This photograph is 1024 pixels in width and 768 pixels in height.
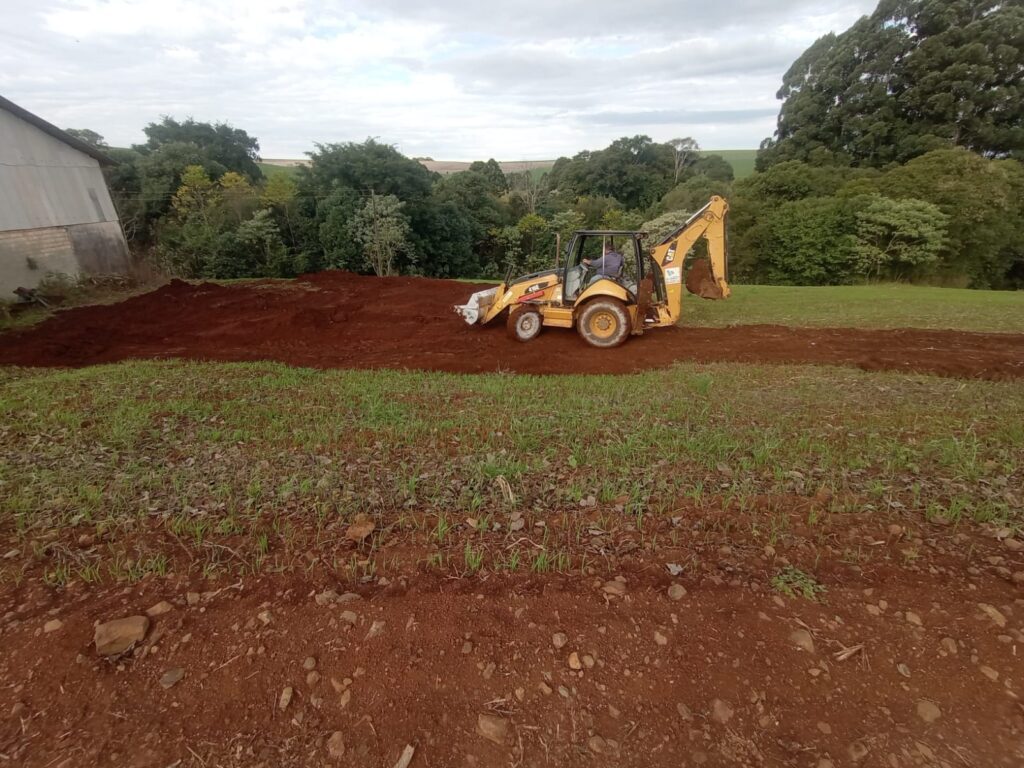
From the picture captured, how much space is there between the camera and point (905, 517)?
11.5 feet

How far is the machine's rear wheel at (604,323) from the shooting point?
9.80 metres

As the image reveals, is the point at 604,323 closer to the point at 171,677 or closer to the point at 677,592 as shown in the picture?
the point at 677,592

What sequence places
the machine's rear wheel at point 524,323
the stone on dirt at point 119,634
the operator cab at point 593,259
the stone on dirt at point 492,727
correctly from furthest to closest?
the machine's rear wheel at point 524,323, the operator cab at point 593,259, the stone on dirt at point 119,634, the stone on dirt at point 492,727

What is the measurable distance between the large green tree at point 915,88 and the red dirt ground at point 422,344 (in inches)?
1351

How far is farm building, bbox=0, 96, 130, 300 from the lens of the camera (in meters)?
14.6

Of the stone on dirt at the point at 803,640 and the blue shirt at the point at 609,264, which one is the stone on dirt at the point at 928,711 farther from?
the blue shirt at the point at 609,264

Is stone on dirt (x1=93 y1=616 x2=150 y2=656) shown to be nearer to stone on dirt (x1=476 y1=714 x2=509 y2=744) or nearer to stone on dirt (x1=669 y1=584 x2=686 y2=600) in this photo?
stone on dirt (x1=476 y1=714 x2=509 y2=744)

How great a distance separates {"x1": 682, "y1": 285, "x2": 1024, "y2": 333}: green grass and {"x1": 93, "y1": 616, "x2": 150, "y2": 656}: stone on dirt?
12164 millimetres

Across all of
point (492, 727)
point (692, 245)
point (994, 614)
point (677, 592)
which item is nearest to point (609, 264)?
point (692, 245)

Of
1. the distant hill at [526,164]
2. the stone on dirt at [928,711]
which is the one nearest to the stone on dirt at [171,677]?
the stone on dirt at [928,711]

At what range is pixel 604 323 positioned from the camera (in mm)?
10039

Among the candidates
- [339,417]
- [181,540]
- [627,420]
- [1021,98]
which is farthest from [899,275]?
[181,540]

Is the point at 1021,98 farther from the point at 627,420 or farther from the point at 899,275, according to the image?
the point at 627,420

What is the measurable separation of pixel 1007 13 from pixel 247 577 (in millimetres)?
52928
